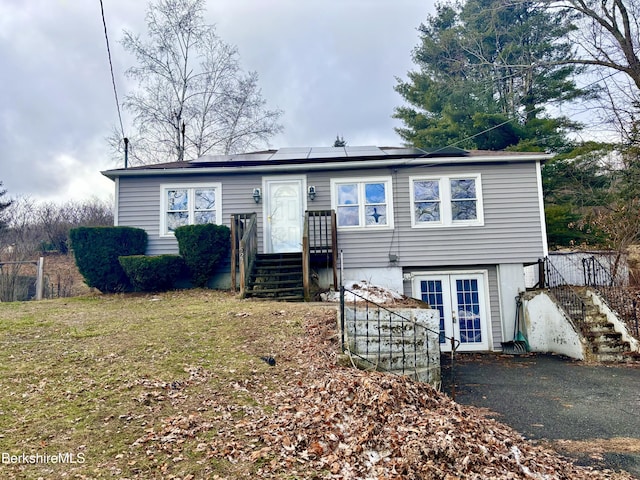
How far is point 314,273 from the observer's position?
10625 millimetres

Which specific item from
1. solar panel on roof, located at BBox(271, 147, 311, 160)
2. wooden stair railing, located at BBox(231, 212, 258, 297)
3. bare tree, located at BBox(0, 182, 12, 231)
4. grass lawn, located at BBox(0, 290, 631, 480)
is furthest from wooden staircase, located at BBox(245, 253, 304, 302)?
bare tree, located at BBox(0, 182, 12, 231)

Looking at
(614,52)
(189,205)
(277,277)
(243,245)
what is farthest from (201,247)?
(614,52)

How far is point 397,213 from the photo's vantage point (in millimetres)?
11117

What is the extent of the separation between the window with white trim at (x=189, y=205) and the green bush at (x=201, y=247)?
2.73ft

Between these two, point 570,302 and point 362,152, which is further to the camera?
point 362,152

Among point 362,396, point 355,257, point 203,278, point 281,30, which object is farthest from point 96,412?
point 281,30

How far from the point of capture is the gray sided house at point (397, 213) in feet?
35.9

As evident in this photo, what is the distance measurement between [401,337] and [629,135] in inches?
514

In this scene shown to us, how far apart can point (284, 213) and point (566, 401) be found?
767 centimetres

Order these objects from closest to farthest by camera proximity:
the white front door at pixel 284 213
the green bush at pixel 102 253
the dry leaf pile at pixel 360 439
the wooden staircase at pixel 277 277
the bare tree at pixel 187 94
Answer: the dry leaf pile at pixel 360 439 < the wooden staircase at pixel 277 277 < the green bush at pixel 102 253 < the white front door at pixel 284 213 < the bare tree at pixel 187 94

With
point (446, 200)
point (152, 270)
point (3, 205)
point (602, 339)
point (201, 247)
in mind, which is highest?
point (3, 205)

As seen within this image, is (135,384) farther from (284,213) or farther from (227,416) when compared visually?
(284,213)

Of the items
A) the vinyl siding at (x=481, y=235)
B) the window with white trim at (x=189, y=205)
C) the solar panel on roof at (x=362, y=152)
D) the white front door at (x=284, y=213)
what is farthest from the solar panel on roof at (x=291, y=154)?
the vinyl siding at (x=481, y=235)

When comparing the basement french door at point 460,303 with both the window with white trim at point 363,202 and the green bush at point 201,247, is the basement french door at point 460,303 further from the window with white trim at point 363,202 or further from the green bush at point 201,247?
the green bush at point 201,247
